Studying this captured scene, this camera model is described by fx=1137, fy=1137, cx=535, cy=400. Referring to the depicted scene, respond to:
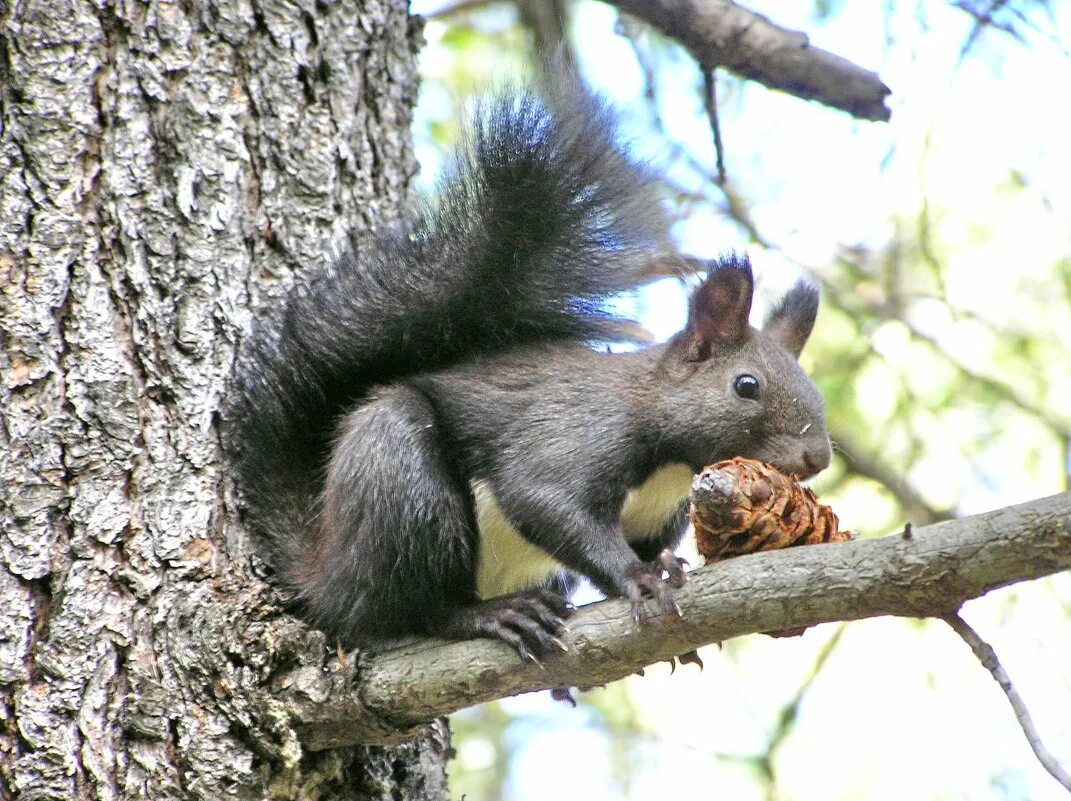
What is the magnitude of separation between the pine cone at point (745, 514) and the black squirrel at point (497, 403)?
9 cm

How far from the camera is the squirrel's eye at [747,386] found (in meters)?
2.26

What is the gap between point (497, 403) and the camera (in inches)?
86.0

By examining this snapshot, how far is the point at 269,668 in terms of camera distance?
5.74 ft

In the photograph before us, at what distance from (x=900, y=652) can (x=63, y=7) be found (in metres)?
2.74

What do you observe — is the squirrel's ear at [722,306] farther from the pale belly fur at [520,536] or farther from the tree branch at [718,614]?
the tree branch at [718,614]

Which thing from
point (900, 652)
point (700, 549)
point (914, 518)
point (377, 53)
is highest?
point (377, 53)

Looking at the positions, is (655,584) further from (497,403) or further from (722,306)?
(722,306)

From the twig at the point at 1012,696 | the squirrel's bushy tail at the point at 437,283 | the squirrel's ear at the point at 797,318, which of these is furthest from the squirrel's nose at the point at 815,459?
the twig at the point at 1012,696

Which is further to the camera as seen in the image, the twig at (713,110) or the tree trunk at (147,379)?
the twig at (713,110)

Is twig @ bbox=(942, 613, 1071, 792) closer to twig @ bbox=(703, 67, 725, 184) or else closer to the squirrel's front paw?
the squirrel's front paw

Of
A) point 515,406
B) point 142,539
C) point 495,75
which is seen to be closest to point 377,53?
point 495,75

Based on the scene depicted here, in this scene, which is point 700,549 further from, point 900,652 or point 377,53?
point 900,652

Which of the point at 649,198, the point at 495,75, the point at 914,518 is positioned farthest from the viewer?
the point at 914,518

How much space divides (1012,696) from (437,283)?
4.08 ft
